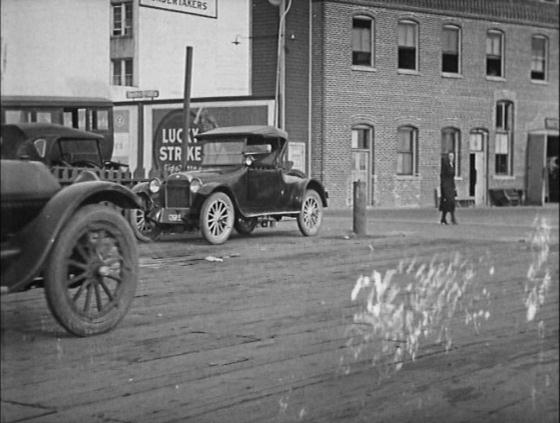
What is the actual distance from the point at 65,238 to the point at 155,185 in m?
0.12

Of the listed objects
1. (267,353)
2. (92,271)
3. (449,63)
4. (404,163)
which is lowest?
(267,353)

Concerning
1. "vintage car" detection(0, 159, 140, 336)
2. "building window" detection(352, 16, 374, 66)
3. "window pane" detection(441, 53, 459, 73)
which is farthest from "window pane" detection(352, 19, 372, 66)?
"vintage car" detection(0, 159, 140, 336)

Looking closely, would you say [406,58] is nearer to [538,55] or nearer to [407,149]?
[407,149]

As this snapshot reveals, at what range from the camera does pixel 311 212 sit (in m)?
1.07

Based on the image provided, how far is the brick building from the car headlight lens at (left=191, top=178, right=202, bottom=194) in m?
0.11

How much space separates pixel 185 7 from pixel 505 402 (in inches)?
32.6

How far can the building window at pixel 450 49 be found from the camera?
1119 mm

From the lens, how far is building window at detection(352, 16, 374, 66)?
106cm

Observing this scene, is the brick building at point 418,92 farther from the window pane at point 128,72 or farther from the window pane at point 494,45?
the window pane at point 128,72

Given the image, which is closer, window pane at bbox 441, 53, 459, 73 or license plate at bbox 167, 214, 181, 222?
license plate at bbox 167, 214, 181, 222

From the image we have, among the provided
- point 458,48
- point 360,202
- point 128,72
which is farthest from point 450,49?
point 128,72

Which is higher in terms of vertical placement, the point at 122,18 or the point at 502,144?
the point at 122,18

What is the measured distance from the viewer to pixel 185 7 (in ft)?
3.02

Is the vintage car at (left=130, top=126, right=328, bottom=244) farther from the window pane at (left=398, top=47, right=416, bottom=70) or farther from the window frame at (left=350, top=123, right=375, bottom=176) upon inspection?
the window pane at (left=398, top=47, right=416, bottom=70)
